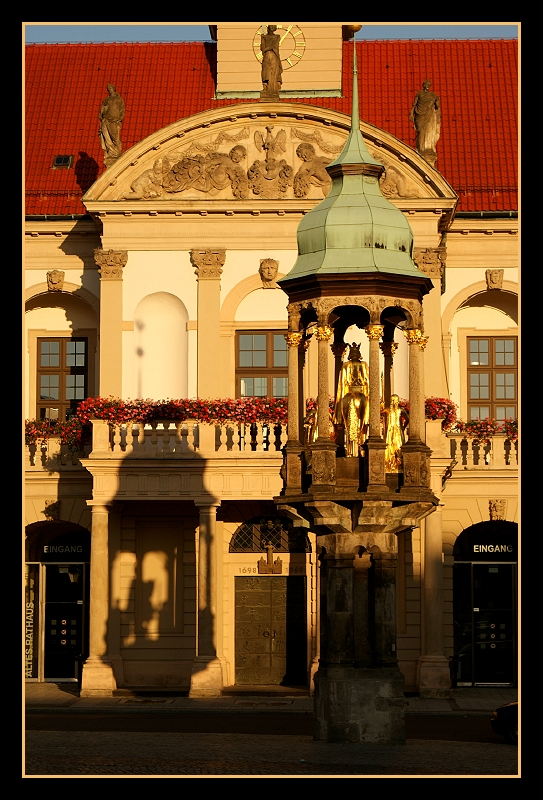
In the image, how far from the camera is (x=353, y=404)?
24.6 metres

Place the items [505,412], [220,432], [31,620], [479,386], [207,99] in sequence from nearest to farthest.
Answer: [220,432]
[31,620]
[479,386]
[505,412]
[207,99]

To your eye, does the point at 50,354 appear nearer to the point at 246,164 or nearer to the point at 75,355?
the point at 75,355

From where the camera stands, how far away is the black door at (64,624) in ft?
137

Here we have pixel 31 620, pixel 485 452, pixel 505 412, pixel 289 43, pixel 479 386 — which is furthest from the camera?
pixel 289 43

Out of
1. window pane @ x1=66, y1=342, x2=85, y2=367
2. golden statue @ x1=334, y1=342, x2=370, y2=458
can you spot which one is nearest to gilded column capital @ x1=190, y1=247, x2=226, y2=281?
window pane @ x1=66, y1=342, x2=85, y2=367

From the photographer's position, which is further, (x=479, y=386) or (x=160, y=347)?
(x=479, y=386)

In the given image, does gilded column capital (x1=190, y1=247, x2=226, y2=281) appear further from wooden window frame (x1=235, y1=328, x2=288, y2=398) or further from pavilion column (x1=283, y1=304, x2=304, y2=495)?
pavilion column (x1=283, y1=304, x2=304, y2=495)

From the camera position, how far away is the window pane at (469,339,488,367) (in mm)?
44250

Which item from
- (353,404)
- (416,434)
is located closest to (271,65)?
(353,404)

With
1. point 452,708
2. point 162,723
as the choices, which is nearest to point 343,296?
point 162,723

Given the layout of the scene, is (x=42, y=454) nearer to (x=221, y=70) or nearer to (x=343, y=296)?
(x=221, y=70)

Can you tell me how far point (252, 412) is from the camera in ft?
126

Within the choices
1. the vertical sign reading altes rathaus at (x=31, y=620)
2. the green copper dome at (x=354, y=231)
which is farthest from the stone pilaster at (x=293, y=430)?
the vertical sign reading altes rathaus at (x=31, y=620)

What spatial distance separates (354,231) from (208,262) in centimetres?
1741
